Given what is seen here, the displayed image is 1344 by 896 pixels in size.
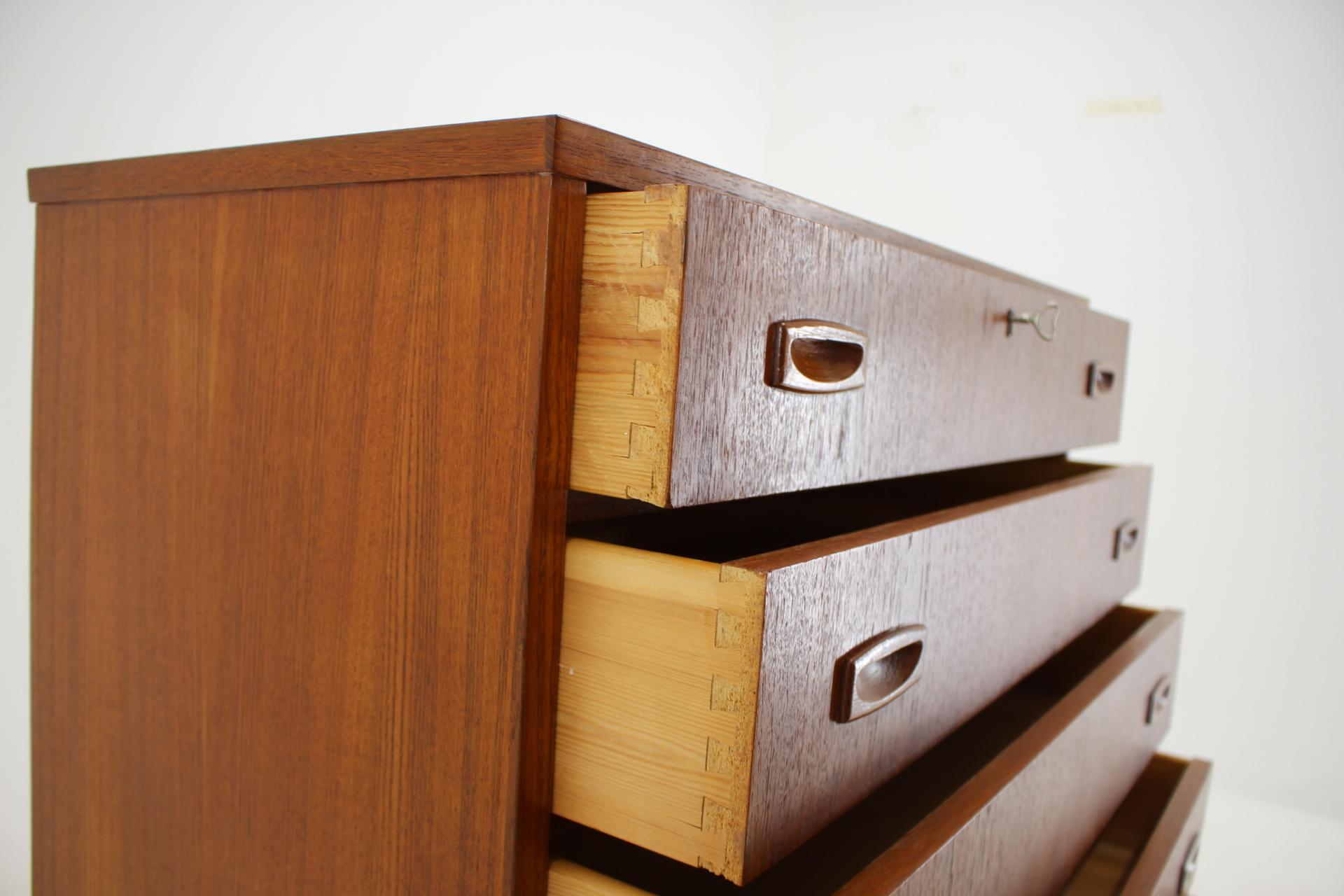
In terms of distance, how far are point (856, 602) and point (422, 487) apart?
214 millimetres

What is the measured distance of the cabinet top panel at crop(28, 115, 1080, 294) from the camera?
0.40 m

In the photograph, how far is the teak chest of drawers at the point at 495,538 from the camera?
41cm

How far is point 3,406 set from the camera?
0.84 m

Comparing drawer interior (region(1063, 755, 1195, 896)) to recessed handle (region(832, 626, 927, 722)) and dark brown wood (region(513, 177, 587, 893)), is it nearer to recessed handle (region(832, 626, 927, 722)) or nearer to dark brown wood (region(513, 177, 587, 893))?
recessed handle (region(832, 626, 927, 722))

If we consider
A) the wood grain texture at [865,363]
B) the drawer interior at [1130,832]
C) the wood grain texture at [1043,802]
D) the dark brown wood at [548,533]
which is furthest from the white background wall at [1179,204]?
the dark brown wood at [548,533]

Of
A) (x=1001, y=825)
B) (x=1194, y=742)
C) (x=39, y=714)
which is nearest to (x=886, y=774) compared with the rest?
(x=1001, y=825)

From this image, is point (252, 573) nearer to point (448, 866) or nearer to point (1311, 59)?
point (448, 866)

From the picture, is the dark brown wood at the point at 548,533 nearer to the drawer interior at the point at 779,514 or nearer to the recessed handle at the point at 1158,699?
the drawer interior at the point at 779,514

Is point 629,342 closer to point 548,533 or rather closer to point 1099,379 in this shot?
point 548,533

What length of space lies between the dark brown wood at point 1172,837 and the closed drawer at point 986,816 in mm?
41

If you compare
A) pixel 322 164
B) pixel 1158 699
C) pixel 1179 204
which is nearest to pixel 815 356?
pixel 322 164

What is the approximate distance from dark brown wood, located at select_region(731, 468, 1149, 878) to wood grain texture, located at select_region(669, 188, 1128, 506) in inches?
1.6

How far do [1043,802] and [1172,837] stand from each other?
30cm

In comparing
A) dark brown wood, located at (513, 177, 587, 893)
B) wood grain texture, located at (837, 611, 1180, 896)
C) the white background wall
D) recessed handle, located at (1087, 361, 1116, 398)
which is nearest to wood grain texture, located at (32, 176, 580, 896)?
dark brown wood, located at (513, 177, 587, 893)
